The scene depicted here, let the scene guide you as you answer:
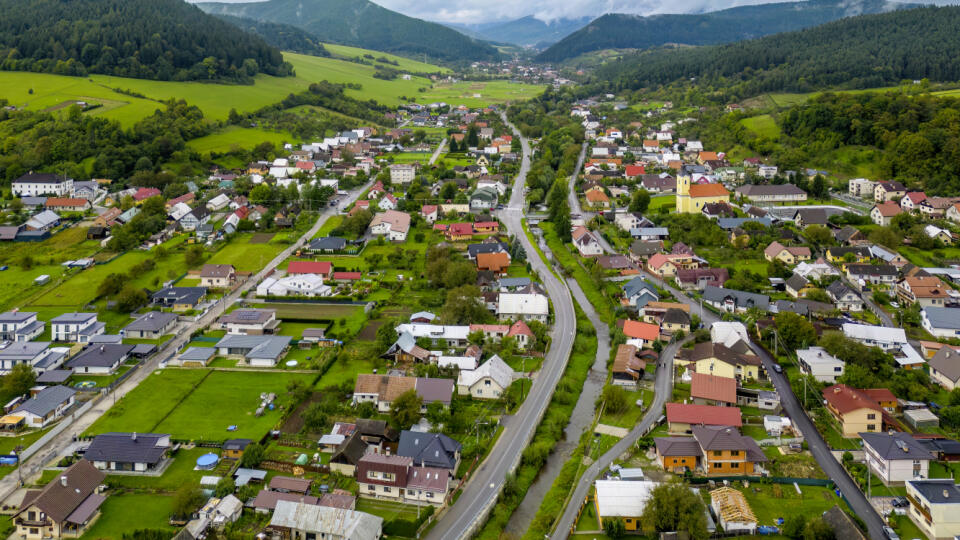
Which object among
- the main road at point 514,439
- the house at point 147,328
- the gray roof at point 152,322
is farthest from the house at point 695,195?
the house at point 147,328

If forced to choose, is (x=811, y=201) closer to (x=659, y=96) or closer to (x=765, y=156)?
(x=765, y=156)

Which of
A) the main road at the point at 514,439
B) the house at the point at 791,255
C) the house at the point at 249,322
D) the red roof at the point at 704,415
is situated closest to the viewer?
the main road at the point at 514,439

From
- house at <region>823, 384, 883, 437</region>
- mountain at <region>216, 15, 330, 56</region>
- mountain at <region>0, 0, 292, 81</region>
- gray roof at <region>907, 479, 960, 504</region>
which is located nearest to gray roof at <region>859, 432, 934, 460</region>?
gray roof at <region>907, 479, 960, 504</region>

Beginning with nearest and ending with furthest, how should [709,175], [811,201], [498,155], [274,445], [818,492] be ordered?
[818,492]
[274,445]
[811,201]
[709,175]
[498,155]

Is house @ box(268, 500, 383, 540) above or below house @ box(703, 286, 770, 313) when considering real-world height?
below

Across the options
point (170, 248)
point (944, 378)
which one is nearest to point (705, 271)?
point (944, 378)

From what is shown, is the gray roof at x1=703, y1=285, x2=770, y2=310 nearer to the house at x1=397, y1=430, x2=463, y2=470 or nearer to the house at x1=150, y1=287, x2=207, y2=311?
the house at x1=397, y1=430, x2=463, y2=470

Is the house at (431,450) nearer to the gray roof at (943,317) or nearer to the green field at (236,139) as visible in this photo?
the gray roof at (943,317)
